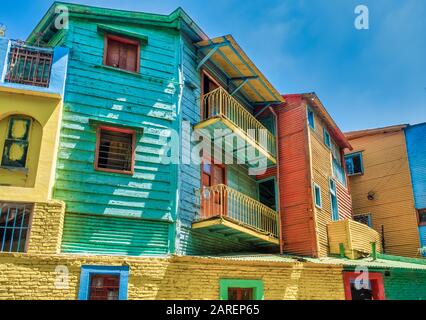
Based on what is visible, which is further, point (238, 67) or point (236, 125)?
point (238, 67)

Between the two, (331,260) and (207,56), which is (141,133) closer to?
(207,56)

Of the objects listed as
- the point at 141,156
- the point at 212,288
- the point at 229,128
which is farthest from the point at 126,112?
the point at 212,288

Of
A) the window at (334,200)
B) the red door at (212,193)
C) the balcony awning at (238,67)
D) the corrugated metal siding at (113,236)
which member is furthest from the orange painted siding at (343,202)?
the corrugated metal siding at (113,236)

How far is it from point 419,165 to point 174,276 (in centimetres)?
1615

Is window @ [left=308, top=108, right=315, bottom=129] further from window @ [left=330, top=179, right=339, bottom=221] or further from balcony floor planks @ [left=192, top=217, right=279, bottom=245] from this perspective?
balcony floor planks @ [left=192, top=217, right=279, bottom=245]

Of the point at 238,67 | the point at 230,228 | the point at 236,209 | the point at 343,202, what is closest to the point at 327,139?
the point at 343,202

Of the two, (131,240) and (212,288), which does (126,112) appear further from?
(212,288)

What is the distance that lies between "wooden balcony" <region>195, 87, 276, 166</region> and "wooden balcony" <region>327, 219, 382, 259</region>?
3.50m

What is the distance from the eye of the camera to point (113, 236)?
11016mm

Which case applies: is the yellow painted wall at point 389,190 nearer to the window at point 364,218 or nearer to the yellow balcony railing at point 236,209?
the window at point 364,218

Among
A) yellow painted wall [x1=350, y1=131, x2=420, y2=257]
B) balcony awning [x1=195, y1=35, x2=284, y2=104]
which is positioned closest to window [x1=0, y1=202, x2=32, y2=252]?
balcony awning [x1=195, y1=35, x2=284, y2=104]

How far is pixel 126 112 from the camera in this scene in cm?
1230

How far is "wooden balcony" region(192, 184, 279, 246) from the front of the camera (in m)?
12.6
